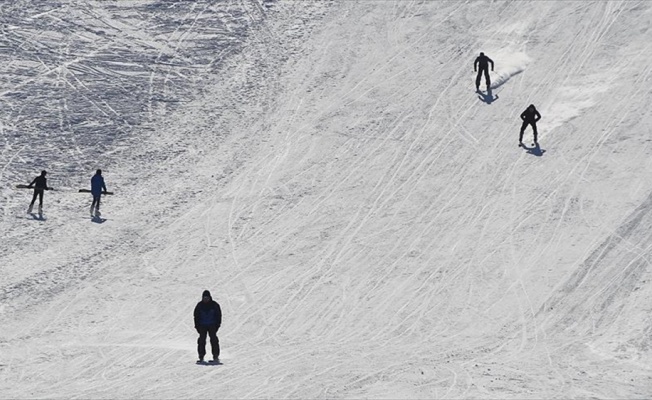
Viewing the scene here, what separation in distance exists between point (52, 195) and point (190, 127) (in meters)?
5.01

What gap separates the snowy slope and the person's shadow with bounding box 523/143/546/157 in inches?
3.2

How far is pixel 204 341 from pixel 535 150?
1334 cm

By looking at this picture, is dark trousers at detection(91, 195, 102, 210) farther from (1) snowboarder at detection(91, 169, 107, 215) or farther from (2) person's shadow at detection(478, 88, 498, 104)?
(2) person's shadow at detection(478, 88, 498, 104)

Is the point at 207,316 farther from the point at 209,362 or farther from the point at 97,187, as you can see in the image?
the point at 97,187

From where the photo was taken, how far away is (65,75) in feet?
112

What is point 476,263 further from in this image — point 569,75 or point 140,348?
point 569,75

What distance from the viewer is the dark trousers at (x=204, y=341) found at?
18.9 metres

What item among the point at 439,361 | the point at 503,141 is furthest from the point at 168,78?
the point at 439,361

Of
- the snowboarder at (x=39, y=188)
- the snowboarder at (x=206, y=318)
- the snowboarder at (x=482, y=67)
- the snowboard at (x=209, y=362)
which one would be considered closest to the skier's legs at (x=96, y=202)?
the snowboarder at (x=39, y=188)

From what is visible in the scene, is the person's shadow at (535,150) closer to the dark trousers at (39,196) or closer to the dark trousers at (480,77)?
the dark trousers at (480,77)

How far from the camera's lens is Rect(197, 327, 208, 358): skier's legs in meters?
18.9

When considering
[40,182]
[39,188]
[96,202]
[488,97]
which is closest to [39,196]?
[39,188]

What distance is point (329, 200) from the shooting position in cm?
2808

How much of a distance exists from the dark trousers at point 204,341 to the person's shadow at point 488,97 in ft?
50.7
